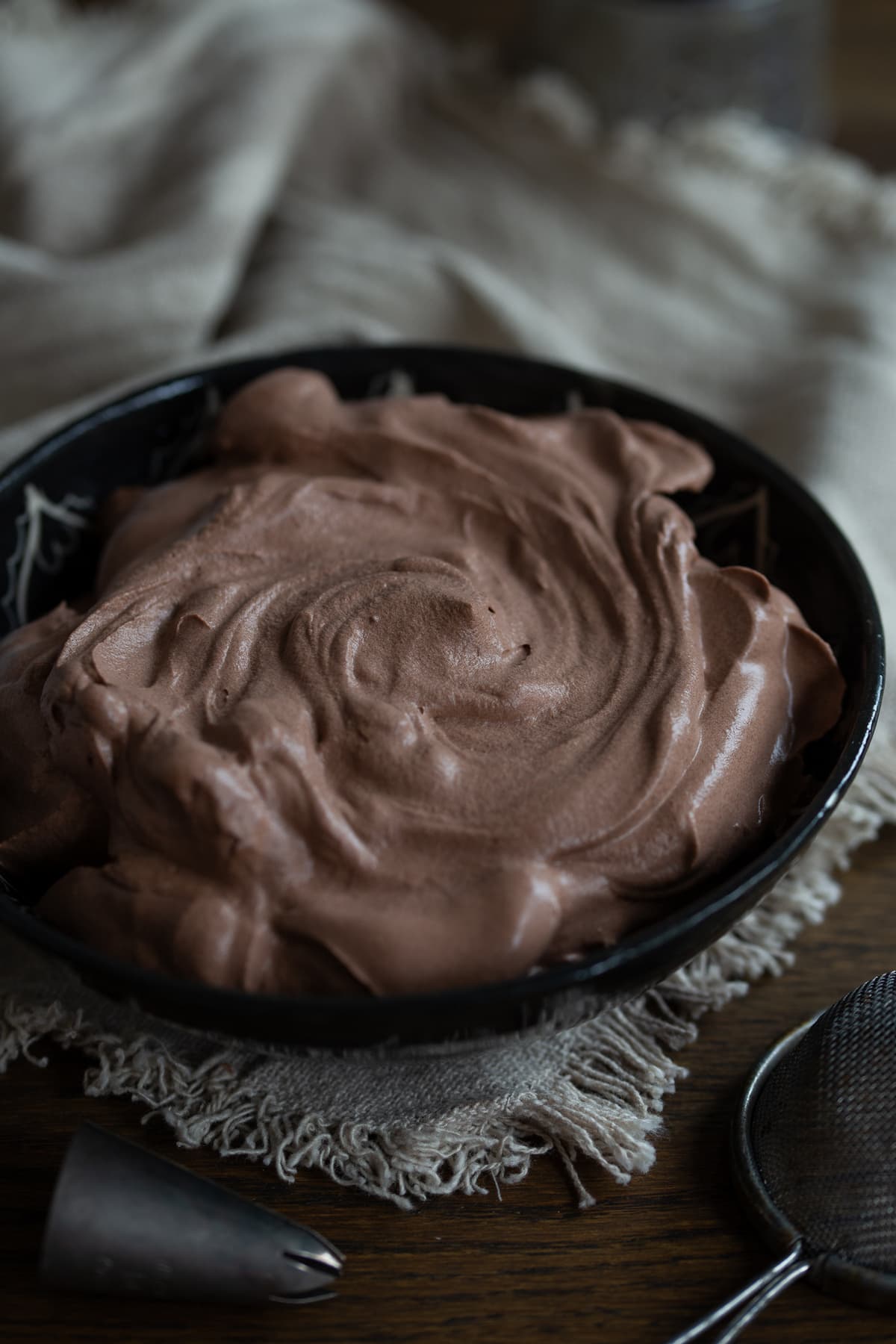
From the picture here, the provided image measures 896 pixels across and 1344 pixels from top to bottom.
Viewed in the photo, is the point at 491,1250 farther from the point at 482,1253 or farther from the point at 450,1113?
the point at 450,1113

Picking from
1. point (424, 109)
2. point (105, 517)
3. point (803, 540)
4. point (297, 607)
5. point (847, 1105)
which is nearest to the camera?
point (847, 1105)

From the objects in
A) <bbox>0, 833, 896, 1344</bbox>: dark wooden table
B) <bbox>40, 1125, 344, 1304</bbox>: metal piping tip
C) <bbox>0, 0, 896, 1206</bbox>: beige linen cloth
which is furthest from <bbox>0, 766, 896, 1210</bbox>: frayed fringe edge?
<bbox>0, 0, 896, 1206</bbox>: beige linen cloth

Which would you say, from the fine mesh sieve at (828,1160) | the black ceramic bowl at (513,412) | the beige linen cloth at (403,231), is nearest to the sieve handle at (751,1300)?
the fine mesh sieve at (828,1160)

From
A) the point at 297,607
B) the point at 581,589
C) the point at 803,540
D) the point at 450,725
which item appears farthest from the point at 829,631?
the point at 297,607

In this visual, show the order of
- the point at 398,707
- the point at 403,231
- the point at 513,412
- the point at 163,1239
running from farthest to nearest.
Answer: the point at 403,231
the point at 513,412
the point at 398,707
the point at 163,1239

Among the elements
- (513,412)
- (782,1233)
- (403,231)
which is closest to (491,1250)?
(782,1233)

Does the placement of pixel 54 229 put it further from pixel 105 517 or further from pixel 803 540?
pixel 803 540
